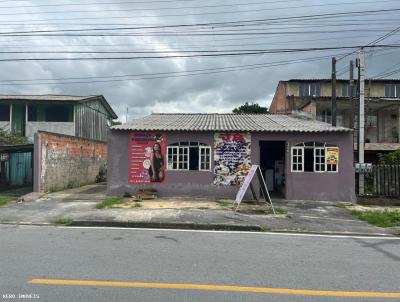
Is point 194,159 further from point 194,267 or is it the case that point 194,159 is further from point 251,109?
point 251,109

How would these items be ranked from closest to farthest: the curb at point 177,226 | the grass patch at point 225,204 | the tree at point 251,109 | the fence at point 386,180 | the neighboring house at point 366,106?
the curb at point 177,226, the grass patch at point 225,204, the fence at point 386,180, the neighboring house at point 366,106, the tree at point 251,109

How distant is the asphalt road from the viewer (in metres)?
5.30

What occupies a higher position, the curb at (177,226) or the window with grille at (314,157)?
the window with grille at (314,157)

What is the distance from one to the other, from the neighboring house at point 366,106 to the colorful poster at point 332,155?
647cm

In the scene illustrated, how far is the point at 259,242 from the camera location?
29.4 feet

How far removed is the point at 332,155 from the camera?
17.5 metres

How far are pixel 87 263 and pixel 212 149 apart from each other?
37.2 ft

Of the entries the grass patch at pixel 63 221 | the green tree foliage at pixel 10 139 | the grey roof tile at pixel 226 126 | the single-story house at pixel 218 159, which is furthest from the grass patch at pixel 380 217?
the green tree foliage at pixel 10 139

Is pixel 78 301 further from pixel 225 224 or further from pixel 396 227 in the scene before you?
pixel 396 227

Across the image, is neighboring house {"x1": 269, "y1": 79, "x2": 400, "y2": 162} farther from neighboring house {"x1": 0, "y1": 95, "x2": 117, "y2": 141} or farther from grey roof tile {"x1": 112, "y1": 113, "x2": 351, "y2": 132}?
neighboring house {"x1": 0, "y1": 95, "x2": 117, "y2": 141}

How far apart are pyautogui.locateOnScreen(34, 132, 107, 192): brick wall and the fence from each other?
14.0m

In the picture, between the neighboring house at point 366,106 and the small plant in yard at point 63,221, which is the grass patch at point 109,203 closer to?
the small plant in yard at point 63,221

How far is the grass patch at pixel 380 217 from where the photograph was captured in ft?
38.8

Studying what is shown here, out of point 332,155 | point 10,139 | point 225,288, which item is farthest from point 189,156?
point 10,139
